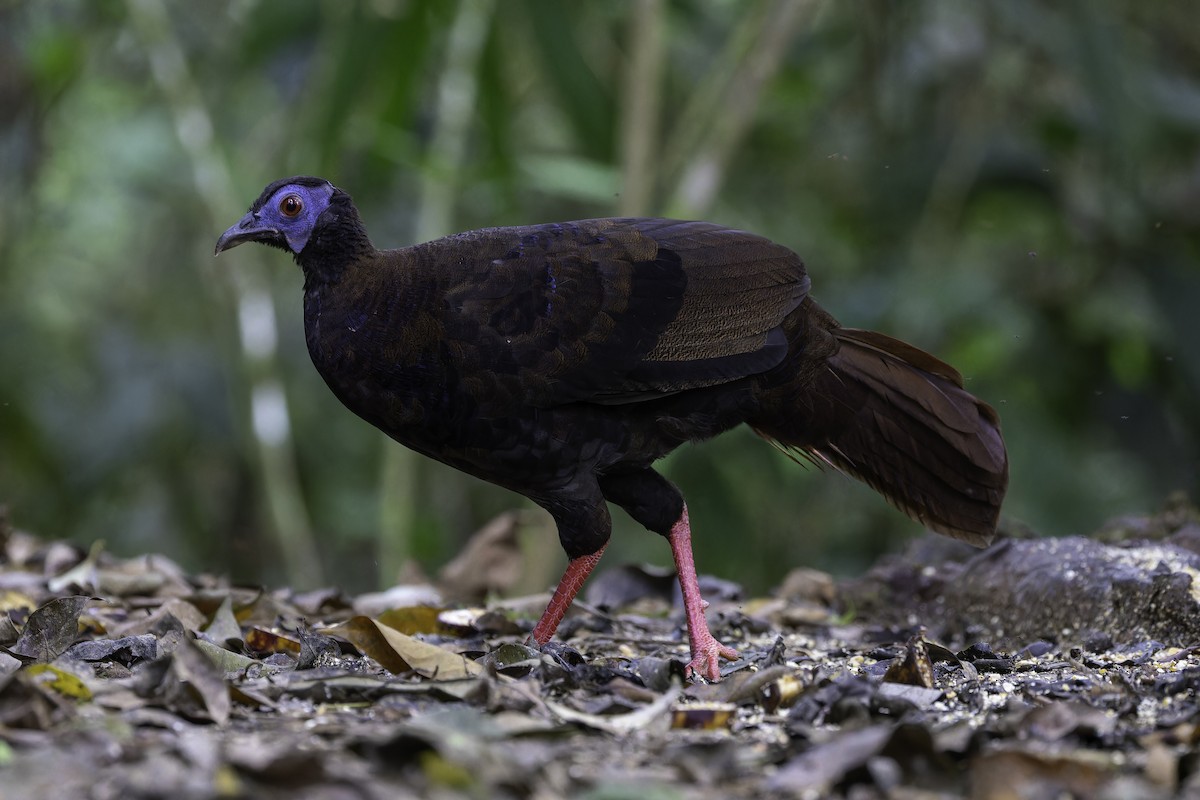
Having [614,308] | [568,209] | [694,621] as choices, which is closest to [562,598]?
[694,621]

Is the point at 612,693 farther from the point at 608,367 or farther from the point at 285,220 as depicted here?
the point at 285,220

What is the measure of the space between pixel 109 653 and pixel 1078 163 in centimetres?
841

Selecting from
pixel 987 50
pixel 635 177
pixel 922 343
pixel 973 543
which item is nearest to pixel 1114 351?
pixel 922 343

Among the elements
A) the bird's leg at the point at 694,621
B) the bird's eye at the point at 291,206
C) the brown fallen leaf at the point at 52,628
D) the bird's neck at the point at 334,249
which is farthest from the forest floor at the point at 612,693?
the bird's eye at the point at 291,206

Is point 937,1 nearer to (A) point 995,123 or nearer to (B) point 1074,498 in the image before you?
(A) point 995,123

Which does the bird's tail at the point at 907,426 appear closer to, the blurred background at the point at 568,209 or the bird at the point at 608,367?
the bird at the point at 608,367

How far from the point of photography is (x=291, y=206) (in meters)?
3.80

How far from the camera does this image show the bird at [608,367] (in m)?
3.59

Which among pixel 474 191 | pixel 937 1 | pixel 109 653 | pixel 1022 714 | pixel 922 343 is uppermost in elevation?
pixel 937 1

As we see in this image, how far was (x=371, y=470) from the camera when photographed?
10.7 m

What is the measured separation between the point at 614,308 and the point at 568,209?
5750 millimetres

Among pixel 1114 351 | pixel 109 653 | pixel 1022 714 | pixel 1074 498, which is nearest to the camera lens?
pixel 1022 714

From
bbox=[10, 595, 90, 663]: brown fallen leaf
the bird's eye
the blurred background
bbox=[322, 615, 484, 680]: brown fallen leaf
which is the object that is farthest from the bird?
the blurred background

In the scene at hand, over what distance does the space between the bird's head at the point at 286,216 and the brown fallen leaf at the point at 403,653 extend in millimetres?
1170
